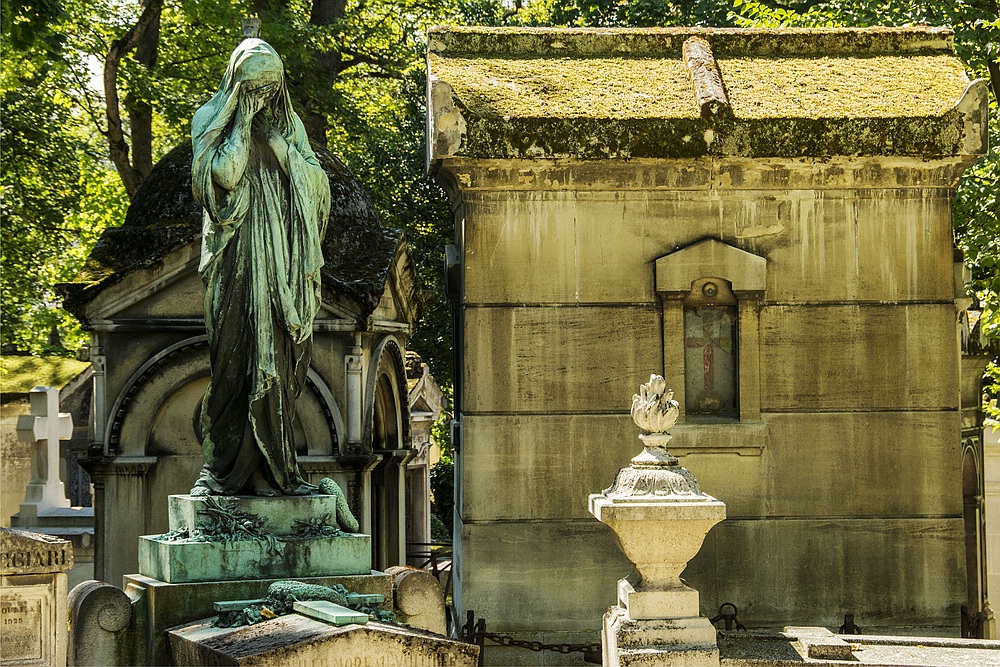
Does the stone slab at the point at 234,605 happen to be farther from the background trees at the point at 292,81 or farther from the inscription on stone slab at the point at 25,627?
the background trees at the point at 292,81

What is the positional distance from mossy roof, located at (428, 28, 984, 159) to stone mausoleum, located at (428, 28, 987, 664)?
0.02 m

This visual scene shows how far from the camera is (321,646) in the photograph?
6.76 metres

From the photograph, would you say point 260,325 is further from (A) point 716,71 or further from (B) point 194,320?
(A) point 716,71

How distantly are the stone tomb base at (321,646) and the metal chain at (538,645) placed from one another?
3.49m

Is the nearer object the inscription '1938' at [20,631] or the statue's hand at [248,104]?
the statue's hand at [248,104]

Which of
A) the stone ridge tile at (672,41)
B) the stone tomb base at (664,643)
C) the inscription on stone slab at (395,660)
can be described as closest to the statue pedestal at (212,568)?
the inscription on stone slab at (395,660)

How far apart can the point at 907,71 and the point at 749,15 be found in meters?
12.5

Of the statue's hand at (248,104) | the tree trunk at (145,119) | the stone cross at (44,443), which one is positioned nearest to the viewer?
the statue's hand at (248,104)

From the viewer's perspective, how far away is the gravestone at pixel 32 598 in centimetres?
923

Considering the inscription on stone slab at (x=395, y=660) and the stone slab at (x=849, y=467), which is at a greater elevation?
the stone slab at (x=849, y=467)

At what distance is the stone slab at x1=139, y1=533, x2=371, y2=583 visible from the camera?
25.4 feet

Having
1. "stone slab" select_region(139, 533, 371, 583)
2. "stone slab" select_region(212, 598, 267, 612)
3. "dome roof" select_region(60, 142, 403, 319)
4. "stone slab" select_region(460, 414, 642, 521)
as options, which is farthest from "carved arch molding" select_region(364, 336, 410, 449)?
"stone slab" select_region(212, 598, 267, 612)

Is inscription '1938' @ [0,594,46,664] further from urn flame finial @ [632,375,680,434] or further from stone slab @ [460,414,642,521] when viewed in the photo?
urn flame finial @ [632,375,680,434]

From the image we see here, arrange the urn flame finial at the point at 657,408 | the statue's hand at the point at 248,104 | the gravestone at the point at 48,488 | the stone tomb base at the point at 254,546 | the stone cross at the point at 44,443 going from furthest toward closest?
the stone cross at the point at 44,443
the gravestone at the point at 48,488
the urn flame finial at the point at 657,408
the statue's hand at the point at 248,104
the stone tomb base at the point at 254,546
